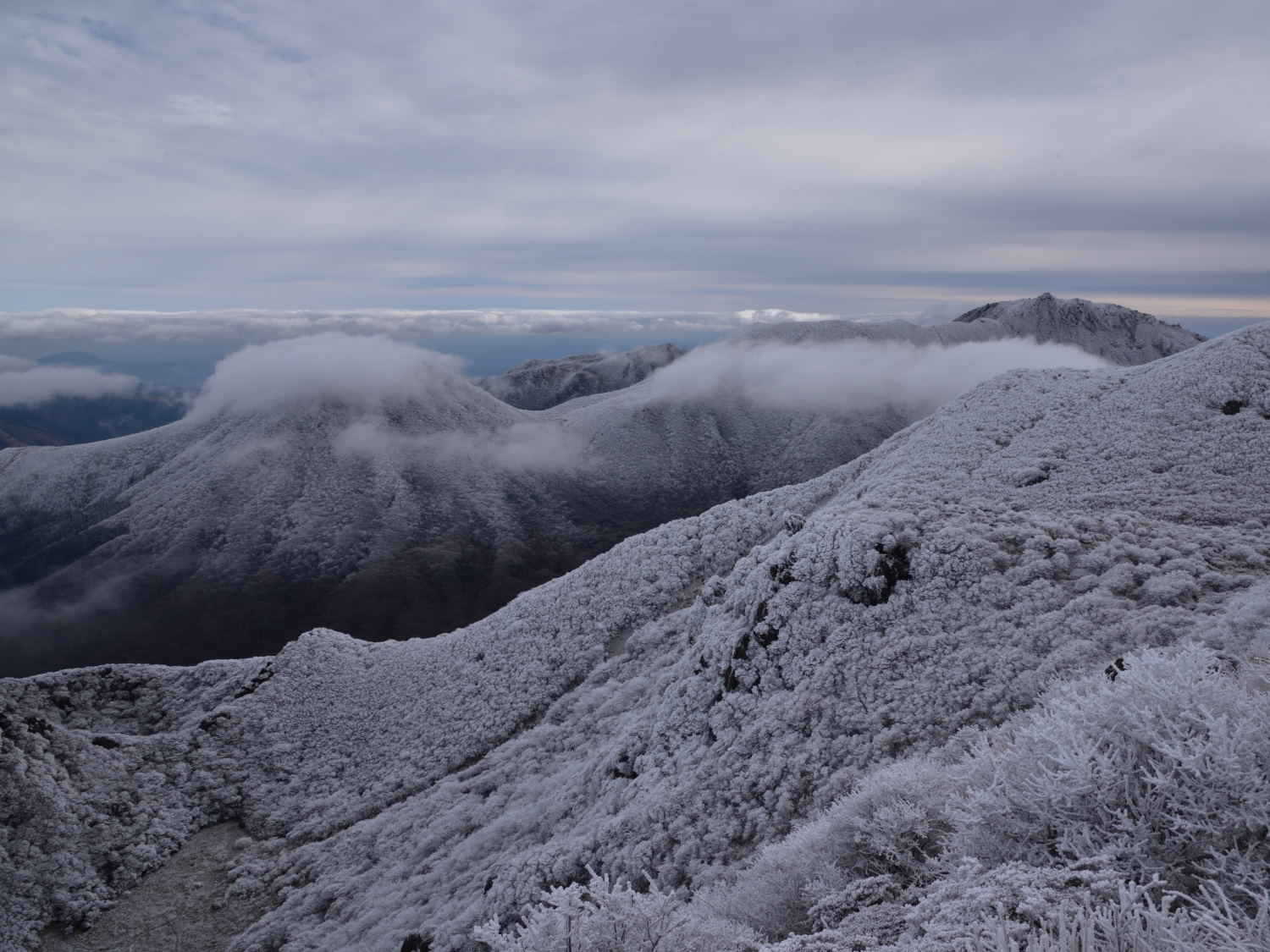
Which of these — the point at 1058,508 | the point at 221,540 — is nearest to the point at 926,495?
the point at 1058,508

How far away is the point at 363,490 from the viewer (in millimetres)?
134000

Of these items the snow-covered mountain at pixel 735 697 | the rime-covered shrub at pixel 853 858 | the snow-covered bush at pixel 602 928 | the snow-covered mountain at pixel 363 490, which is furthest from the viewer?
the snow-covered mountain at pixel 363 490

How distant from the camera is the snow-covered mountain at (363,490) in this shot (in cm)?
11050

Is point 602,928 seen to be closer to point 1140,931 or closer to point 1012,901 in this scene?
point 1012,901

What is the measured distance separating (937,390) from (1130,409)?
531ft

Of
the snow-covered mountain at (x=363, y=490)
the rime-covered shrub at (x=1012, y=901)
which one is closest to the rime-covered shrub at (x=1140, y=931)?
the rime-covered shrub at (x=1012, y=901)

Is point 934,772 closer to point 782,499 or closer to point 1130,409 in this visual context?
point 782,499

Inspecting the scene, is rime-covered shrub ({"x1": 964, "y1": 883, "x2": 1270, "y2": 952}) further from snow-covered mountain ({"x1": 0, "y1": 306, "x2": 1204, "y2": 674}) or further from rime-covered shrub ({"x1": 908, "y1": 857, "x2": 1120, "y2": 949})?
snow-covered mountain ({"x1": 0, "y1": 306, "x2": 1204, "y2": 674})

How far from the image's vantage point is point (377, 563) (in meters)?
119

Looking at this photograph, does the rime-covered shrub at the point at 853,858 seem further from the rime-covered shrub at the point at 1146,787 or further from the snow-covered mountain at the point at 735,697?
the rime-covered shrub at the point at 1146,787


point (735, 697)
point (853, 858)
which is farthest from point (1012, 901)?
point (735, 697)

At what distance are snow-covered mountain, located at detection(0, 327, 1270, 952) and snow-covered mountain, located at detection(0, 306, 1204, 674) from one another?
69.4 meters

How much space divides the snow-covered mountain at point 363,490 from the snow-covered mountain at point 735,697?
228 ft

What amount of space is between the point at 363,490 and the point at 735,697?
423 ft
